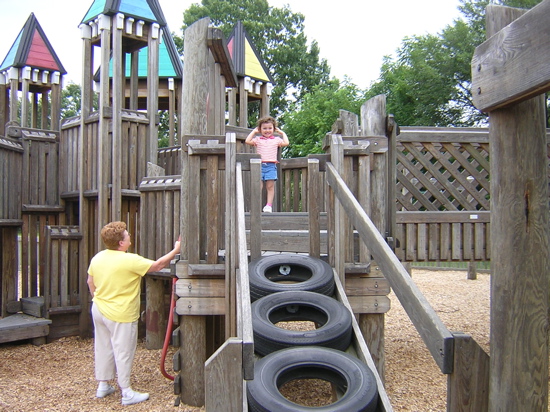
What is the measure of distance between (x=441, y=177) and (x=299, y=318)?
342 cm

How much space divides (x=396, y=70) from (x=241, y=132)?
1967 centimetres

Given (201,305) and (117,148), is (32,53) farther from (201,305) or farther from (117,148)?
(201,305)

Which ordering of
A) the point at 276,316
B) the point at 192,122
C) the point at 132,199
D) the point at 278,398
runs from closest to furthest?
the point at 278,398 < the point at 276,316 < the point at 192,122 < the point at 132,199

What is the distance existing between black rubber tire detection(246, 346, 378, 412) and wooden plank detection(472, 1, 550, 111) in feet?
5.41

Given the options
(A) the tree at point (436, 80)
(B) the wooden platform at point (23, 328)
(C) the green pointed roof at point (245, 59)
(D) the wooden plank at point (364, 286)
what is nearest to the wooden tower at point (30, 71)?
(C) the green pointed roof at point (245, 59)

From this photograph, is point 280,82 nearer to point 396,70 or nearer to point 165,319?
point 396,70

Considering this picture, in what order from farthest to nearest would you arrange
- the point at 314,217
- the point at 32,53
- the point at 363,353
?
1. the point at 32,53
2. the point at 314,217
3. the point at 363,353

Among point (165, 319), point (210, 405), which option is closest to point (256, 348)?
point (210, 405)

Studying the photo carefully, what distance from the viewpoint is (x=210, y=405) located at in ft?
7.47

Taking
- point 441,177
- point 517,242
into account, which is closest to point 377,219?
point 441,177

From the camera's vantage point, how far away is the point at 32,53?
12414mm

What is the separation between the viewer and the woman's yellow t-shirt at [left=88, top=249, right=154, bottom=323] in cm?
478

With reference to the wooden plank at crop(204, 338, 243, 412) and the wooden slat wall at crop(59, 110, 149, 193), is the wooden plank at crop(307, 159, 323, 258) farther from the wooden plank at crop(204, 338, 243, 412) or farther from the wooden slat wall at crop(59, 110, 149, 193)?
the wooden slat wall at crop(59, 110, 149, 193)

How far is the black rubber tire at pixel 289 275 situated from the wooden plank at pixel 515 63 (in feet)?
5.89
